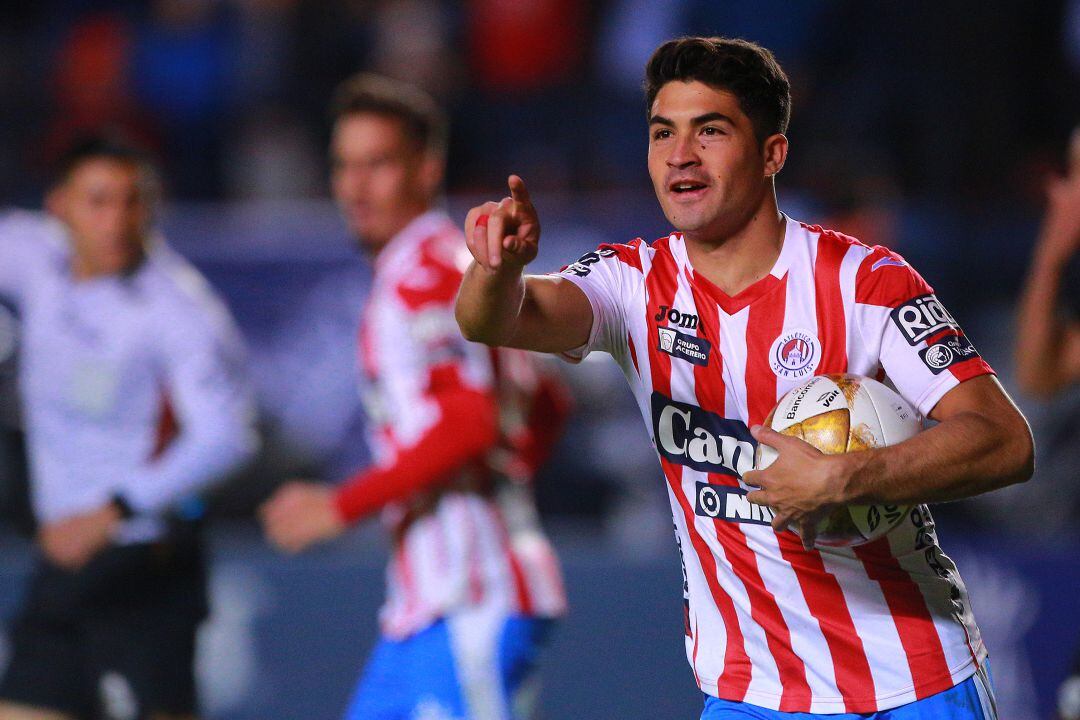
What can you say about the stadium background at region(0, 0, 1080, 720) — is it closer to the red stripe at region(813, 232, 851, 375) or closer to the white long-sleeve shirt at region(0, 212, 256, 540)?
the white long-sleeve shirt at region(0, 212, 256, 540)

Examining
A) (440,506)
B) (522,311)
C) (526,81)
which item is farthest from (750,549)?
(526,81)

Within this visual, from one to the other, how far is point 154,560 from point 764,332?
9.41ft

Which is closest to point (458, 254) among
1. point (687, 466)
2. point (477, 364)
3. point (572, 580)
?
point (477, 364)

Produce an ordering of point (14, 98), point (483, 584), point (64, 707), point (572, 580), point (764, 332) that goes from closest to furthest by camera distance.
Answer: point (764, 332), point (483, 584), point (64, 707), point (572, 580), point (14, 98)

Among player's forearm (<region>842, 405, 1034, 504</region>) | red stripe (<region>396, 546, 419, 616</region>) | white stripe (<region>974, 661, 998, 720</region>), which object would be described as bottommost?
red stripe (<region>396, 546, 419, 616</region>)

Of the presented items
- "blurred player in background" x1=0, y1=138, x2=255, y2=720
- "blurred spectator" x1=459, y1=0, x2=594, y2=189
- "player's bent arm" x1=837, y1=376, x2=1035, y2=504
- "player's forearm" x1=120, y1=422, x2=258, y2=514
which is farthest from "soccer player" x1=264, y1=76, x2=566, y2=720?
"blurred spectator" x1=459, y1=0, x2=594, y2=189

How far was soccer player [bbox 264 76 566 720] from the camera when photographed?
4.31 metres

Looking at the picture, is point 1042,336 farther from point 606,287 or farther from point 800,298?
point 606,287

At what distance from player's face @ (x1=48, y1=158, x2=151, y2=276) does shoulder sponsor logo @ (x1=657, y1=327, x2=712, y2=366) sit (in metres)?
2.79

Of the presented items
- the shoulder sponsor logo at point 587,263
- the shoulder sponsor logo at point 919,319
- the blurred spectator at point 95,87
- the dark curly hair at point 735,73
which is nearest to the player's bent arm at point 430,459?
the shoulder sponsor logo at point 587,263

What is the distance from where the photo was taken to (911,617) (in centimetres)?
320

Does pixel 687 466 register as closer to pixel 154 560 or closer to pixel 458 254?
pixel 458 254

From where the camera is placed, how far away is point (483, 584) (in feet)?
14.5

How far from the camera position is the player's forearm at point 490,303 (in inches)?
117
